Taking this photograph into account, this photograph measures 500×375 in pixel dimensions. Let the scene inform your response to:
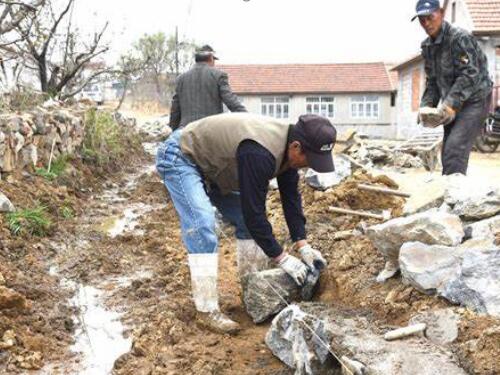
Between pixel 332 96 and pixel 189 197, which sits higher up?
pixel 189 197

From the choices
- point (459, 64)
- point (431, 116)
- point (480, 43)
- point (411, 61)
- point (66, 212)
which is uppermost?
point (480, 43)

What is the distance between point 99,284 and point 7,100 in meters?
5.14

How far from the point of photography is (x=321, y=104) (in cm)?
2947

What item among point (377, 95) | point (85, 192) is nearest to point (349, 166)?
point (85, 192)

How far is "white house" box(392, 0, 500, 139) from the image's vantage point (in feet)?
52.0

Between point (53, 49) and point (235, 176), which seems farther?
point (53, 49)

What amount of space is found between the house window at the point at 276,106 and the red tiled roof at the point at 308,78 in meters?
0.49

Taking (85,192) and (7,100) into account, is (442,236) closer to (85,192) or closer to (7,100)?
(85,192)

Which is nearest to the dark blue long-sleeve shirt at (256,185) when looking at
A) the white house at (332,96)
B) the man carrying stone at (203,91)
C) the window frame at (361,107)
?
the man carrying stone at (203,91)

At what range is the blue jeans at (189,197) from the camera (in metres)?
3.33

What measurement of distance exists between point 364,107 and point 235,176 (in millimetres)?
26937

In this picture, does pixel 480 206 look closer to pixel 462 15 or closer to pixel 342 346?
pixel 342 346

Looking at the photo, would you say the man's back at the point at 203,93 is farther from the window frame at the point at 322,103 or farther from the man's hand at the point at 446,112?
the window frame at the point at 322,103

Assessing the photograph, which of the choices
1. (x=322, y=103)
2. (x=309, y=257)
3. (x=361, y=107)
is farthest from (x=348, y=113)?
(x=309, y=257)
